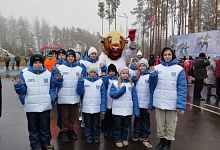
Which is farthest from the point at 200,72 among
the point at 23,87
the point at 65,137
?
the point at 23,87

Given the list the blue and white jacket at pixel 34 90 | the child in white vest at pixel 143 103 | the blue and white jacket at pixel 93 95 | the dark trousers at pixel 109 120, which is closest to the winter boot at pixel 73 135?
the blue and white jacket at pixel 93 95

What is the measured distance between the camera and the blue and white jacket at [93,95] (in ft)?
14.1

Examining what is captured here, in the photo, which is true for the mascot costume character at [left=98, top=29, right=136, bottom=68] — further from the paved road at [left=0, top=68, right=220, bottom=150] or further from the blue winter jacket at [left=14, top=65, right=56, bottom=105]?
the paved road at [left=0, top=68, right=220, bottom=150]

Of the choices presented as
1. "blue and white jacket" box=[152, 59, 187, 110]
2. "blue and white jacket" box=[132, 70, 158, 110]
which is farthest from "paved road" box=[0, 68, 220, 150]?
"blue and white jacket" box=[152, 59, 187, 110]

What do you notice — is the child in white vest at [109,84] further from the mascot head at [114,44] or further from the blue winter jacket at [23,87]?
the blue winter jacket at [23,87]

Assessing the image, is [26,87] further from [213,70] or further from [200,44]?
[200,44]

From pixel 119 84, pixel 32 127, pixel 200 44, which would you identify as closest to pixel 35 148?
pixel 32 127

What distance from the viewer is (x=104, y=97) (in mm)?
4344

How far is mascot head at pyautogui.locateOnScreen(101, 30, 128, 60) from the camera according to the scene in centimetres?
532

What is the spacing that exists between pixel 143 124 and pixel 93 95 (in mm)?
1151

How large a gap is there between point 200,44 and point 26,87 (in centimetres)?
1157

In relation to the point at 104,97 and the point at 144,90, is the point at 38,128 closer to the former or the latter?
the point at 104,97

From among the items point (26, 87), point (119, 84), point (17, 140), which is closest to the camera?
point (26, 87)

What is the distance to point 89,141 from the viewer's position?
434 centimetres
